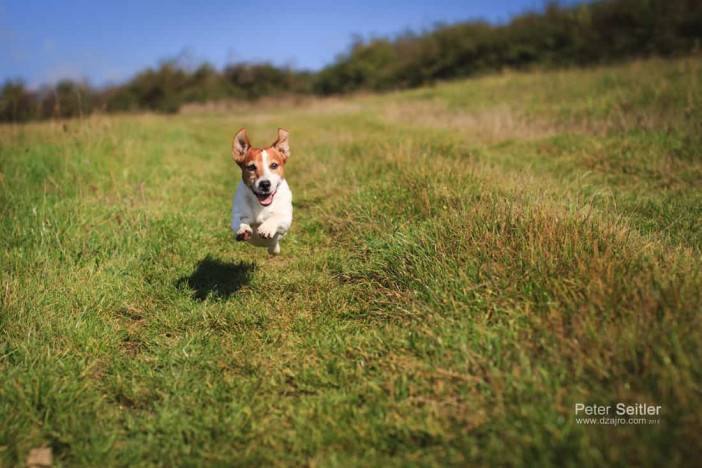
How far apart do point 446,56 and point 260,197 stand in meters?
29.3

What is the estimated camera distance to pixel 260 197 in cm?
377

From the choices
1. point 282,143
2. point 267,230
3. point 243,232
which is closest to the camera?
point 243,232

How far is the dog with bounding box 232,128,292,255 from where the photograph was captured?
3.71 m

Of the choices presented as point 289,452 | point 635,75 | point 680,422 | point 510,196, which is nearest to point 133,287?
point 289,452

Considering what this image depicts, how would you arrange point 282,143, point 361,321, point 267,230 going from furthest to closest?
1. point 282,143
2. point 267,230
3. point 361,321

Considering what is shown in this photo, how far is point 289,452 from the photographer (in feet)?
7.20

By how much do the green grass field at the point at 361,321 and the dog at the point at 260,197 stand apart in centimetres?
52

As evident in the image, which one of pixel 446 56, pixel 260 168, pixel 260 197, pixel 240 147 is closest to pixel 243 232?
pixel 260 197

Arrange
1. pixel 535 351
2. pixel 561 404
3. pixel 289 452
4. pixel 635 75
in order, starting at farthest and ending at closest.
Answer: pixel 635 75 < pixel 535 351 < pixel 289 452 < pixel 561 404

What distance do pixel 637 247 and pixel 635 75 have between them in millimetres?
12085

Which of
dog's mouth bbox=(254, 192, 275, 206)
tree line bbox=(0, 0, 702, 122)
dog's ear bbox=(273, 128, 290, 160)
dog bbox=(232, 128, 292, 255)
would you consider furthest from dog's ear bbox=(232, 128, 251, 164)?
tree line bbox=(0, 0, 702, 122)

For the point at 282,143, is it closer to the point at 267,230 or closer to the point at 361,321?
the point at 267,230

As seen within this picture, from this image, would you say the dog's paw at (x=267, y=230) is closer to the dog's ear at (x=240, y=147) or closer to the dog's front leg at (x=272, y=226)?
the dog's front leg at (x=272, y=226)

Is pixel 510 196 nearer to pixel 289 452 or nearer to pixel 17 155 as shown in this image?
pixel 289 452
